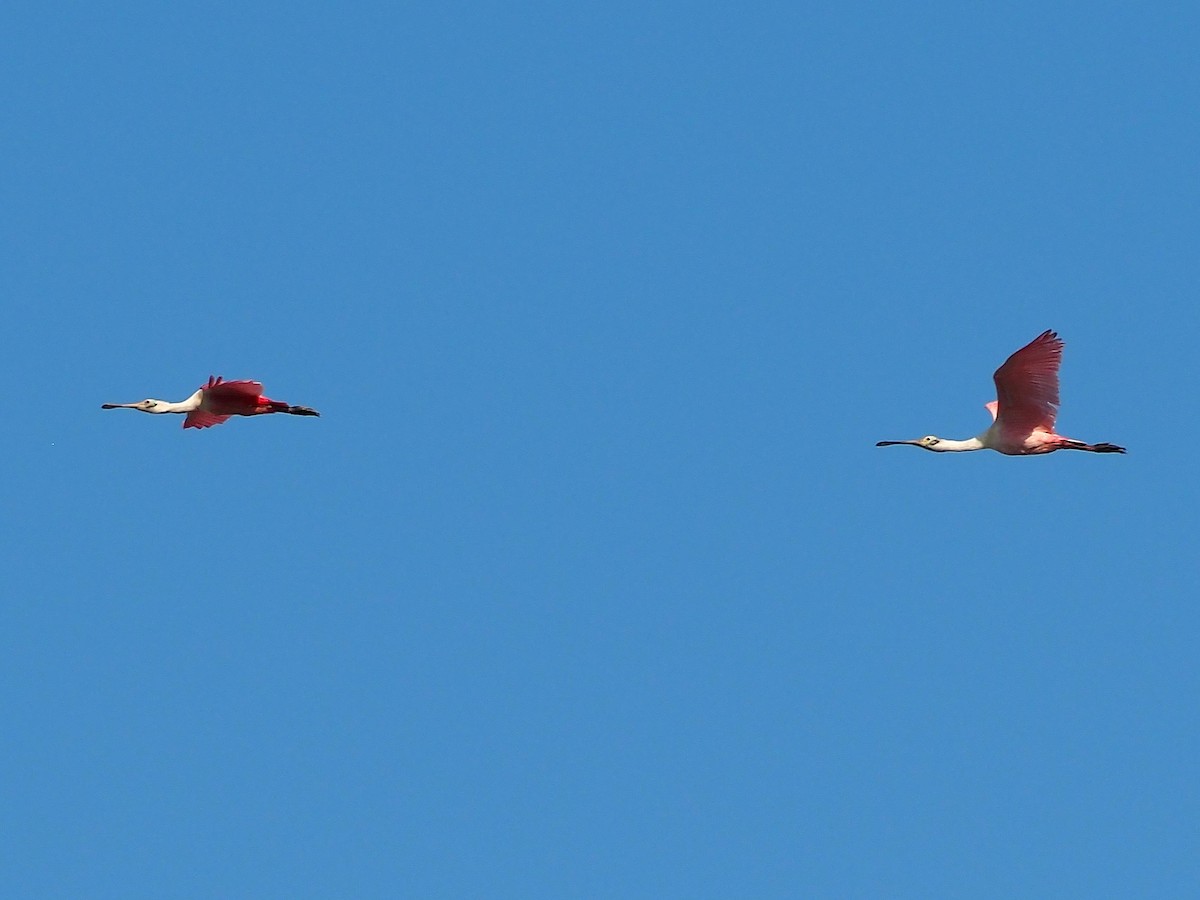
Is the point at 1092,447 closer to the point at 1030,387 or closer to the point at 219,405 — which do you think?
the point at 1030,387

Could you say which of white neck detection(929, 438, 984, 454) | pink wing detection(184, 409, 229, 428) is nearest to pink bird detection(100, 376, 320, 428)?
pink wing detection(184, 409, 229, 428)

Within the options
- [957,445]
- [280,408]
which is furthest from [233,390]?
[957,445]

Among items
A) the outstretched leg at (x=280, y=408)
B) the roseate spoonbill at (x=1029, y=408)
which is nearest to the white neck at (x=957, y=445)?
the roseate spoonbill at (x=1029, y=408)

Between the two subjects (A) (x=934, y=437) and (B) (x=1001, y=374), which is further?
(A) (x=934, y=437)

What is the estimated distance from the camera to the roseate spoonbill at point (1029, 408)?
24.6m

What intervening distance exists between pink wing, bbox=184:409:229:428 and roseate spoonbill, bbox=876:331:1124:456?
7.45 meters

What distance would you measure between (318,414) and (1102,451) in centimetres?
764

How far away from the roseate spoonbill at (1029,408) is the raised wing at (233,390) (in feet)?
22.9

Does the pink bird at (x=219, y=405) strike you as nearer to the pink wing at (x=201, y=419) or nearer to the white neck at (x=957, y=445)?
the pink wing at (x=201, y=419)

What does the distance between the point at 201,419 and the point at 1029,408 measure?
8379 mm

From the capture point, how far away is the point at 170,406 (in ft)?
90.4

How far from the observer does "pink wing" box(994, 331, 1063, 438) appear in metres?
24.5

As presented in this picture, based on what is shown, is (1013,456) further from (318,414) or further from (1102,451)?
(318,414)

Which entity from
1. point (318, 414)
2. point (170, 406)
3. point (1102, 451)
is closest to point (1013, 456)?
point (1102, 451)
